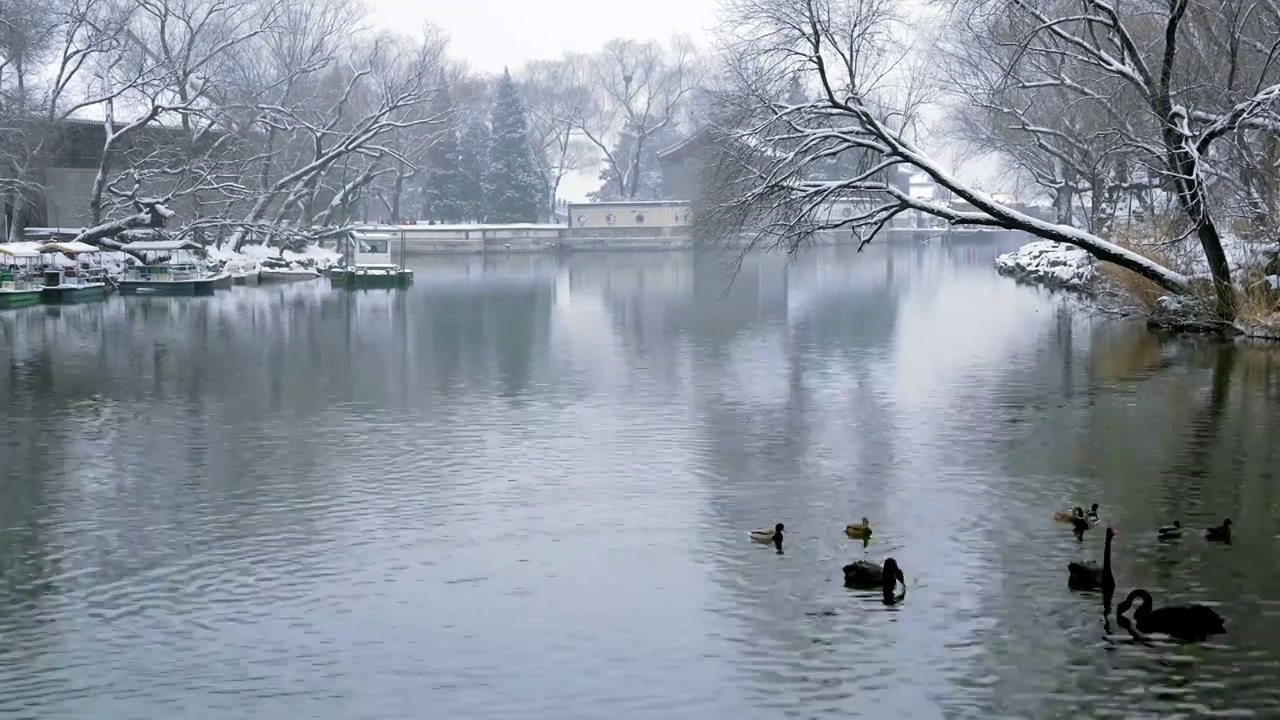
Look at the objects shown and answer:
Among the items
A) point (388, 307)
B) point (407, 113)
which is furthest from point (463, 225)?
point (388, 307)

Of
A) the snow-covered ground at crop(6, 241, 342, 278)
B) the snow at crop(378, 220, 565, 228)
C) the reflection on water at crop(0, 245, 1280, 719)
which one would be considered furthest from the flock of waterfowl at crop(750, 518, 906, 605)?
the snow at crop(378, 220, 565, 228)

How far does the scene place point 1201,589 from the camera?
11.9 metres

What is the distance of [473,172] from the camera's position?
94.5 m

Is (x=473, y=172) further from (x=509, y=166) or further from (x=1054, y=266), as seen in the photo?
(x=1054, y=266)

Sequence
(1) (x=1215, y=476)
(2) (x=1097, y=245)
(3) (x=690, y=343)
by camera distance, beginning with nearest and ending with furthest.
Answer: (1) (x=1215, y=476) → (2) (x=1097, y=245) → (3) (x=690, y=343)

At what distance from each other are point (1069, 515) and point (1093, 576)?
2.25m

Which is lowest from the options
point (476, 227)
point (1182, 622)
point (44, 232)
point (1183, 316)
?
point (1182, 622)

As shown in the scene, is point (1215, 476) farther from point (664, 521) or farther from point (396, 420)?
point (396, 420)

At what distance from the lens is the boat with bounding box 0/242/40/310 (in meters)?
43.5

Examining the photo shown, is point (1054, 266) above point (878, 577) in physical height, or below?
above

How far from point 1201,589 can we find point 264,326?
2823 centimetres

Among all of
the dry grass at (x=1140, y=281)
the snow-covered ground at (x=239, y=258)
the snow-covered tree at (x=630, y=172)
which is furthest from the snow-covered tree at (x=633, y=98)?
the dry grass at (x=1140, y=281)

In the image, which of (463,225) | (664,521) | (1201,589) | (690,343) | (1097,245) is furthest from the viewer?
(463,225)

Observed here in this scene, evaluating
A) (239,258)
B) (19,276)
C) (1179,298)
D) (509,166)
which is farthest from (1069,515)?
(509,166)
